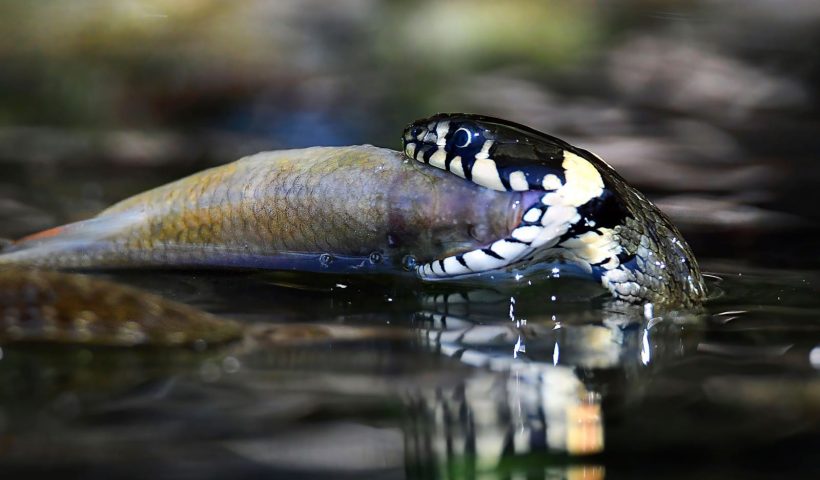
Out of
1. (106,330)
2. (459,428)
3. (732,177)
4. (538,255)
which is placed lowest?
(459,428)

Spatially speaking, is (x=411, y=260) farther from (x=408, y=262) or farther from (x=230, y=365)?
(x=230, y=365)

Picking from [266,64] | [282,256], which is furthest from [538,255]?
[266,64]

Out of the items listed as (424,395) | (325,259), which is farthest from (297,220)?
(424,395)

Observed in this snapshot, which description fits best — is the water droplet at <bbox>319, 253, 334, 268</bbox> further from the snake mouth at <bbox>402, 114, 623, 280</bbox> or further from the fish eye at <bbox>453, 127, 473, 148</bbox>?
the fish eye at <bbox>453, 127, 473, 148</bbox>

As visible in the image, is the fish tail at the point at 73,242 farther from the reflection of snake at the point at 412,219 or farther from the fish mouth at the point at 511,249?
the fish mouth at the point at 511,249

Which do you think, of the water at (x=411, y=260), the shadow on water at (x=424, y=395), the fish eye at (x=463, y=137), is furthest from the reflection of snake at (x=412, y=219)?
the shadow on water at (x=424, y=395)

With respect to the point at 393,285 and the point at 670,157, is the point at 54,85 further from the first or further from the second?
the point at 393,285
